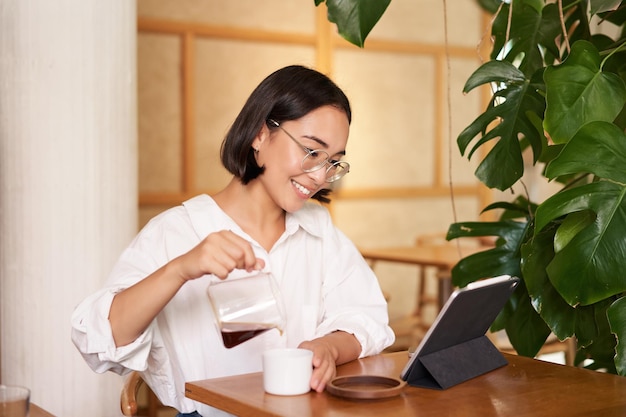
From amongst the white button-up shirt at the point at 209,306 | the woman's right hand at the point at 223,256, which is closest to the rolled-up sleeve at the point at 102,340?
the white button-up shirt at the point at 209,306

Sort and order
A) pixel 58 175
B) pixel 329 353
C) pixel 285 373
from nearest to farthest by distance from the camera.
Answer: pixel 285 373
pixel 329 353
pixel 58 175

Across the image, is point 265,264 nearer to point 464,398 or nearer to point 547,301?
point 464,398

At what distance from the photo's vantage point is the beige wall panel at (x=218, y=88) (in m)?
5.23

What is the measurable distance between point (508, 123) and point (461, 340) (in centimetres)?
72

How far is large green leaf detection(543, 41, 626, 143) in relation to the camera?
1.94 m

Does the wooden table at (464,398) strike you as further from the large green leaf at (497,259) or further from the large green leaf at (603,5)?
the large green leaf at (603,5)

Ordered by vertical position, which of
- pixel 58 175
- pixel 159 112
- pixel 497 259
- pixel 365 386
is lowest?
pixel 365 386

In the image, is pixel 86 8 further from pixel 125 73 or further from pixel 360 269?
pixel 360 269

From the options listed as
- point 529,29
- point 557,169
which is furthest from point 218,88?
point 557,169

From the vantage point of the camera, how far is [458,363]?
5.44 feet

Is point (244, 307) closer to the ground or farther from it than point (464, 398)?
farther from it

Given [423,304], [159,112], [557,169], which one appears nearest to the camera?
[557,169]

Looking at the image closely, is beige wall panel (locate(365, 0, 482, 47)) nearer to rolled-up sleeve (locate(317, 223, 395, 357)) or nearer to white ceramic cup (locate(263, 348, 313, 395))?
rolled-up sleeve (locate(317, 223, 395, 357))

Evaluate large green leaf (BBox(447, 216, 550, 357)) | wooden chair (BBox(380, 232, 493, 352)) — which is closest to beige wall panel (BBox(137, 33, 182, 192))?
wooden chair (BBox(380, 232, 493, 352))
